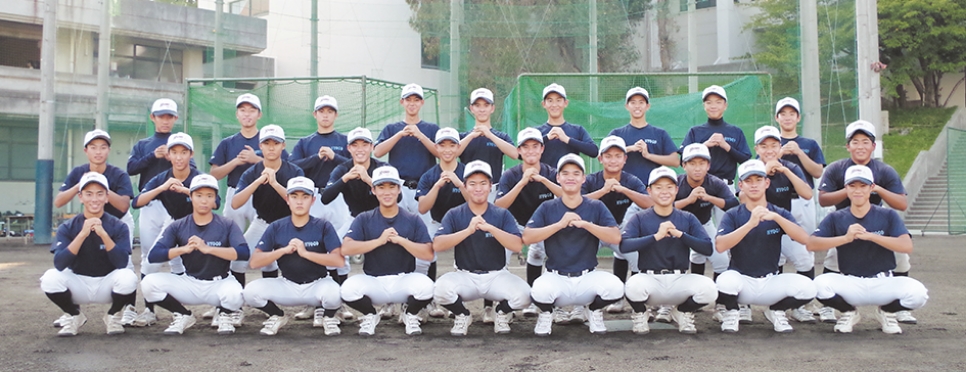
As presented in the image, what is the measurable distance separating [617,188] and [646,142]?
0.92 meters

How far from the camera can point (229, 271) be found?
6.98 meters

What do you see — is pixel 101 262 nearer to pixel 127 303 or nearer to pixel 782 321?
pixel 127 303

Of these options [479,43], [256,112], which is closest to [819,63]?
[479,43]

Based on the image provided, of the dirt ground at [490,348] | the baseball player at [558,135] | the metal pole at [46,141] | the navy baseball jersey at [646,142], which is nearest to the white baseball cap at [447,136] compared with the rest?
the baseball player at [558,135]

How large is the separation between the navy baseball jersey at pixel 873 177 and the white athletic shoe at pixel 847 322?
43.4 inches

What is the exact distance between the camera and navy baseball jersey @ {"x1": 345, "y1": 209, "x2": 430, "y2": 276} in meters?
6.60

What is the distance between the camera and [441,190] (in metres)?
7.36

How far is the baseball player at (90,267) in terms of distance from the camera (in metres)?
6.43

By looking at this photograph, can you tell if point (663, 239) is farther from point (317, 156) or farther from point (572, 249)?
point (317, 156)

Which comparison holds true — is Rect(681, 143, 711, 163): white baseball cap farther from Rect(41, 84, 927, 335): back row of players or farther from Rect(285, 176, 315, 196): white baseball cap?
Rect(285, 176, 315, 196): white baseball cap

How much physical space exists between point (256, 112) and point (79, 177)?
1.68m

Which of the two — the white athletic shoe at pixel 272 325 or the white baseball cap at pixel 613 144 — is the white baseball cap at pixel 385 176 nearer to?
the white athletic shoe at pixel 272 325

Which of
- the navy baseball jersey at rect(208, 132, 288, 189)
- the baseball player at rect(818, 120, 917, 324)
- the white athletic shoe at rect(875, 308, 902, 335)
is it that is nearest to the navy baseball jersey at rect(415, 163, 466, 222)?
the navy baseball jersey at rect(208, 132, 288, 189)

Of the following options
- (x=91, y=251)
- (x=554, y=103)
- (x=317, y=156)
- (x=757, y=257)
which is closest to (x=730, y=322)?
(x=757, y=257)
